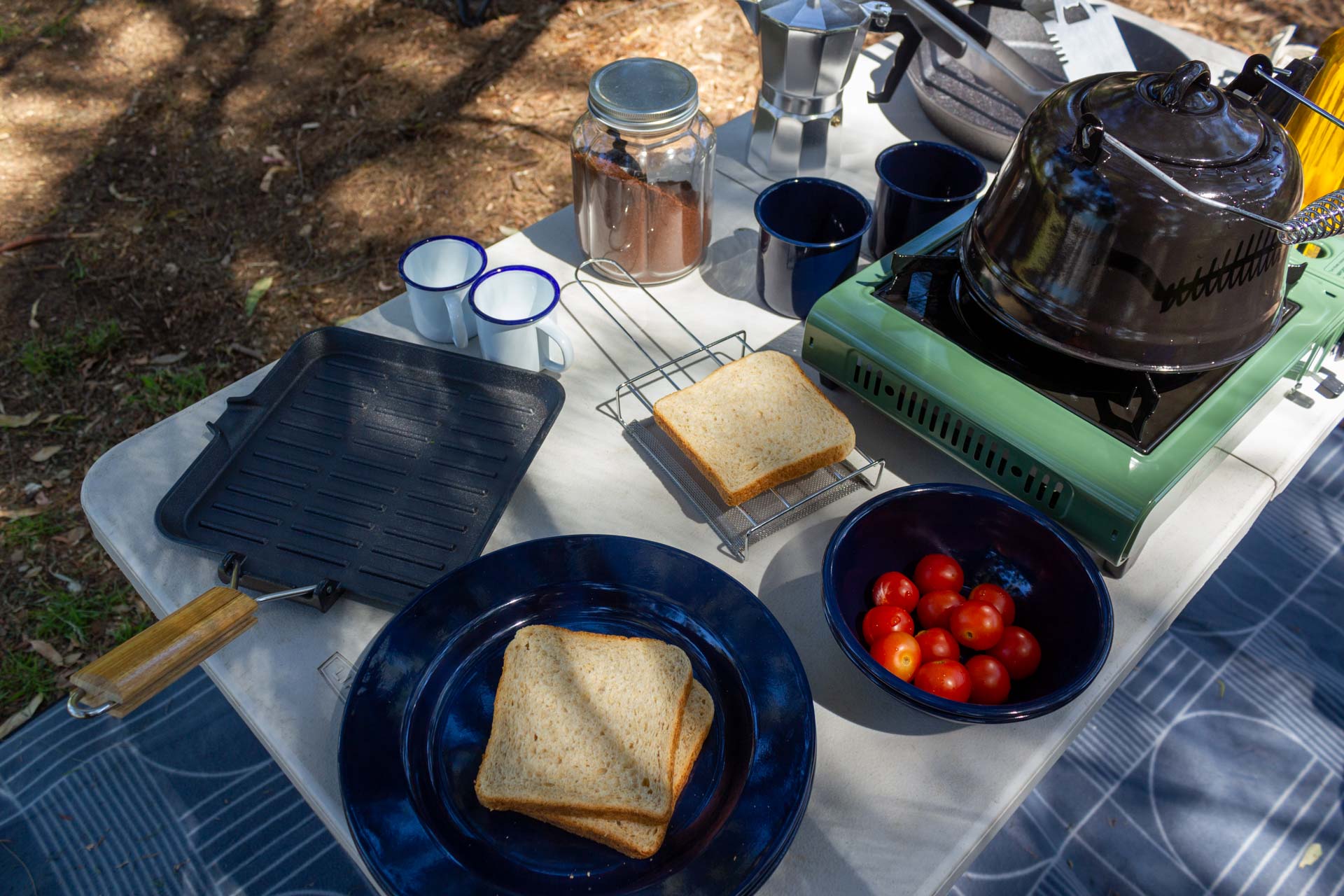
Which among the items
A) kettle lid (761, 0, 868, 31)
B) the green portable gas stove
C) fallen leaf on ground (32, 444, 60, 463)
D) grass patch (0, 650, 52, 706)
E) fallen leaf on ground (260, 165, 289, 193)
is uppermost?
kettle lid (761, 0, 868, 31)

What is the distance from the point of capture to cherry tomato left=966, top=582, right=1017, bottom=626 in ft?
3.06

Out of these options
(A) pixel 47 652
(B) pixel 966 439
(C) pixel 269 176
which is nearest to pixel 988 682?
(B) pixel 966 439

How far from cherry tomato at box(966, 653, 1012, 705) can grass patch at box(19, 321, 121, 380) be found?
230cm

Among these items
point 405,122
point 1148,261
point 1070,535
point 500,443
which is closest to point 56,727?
point 500,443

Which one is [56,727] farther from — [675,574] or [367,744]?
[675,574]

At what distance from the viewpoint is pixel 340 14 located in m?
3.36

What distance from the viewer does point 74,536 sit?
6.70 feet

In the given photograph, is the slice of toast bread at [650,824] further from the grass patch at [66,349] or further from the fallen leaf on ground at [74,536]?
the grass patch at [66,349]

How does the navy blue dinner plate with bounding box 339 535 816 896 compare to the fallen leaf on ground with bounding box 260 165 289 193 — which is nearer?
the navy blue dinner plate with bounding box 339 535 816 896

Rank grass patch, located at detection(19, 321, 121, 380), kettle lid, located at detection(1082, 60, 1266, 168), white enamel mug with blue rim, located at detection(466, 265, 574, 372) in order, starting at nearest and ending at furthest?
kettle lid, located at detection(1082, 60, 1266, 168), white enamel mug with blue rim, located at detection(466, 265, 574, 372), grass patch, located at detection(19, 321, 121, 380)

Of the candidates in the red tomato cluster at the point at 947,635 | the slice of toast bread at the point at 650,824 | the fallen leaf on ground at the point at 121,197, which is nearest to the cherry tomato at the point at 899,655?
the red tomato cluster at the point at 947,635

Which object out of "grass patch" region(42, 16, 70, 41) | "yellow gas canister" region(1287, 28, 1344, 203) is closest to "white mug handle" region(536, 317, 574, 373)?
"yellow gas canister" region(1287, 28, 1344, 203)

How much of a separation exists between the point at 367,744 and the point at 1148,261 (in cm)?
82

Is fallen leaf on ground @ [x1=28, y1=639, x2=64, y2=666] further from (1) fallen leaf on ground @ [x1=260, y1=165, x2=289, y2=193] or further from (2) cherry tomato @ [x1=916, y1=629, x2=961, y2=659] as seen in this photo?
(2) cherry tomato @ [x1=916, y1=629, x2=961, y2=659]
